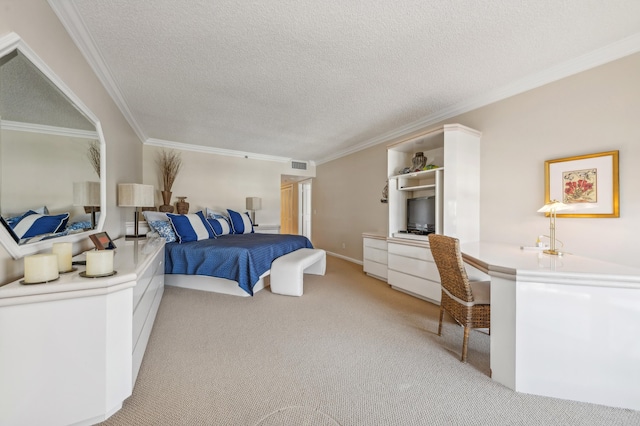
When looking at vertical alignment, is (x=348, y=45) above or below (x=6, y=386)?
above

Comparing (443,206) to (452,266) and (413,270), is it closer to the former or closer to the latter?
(413,270)

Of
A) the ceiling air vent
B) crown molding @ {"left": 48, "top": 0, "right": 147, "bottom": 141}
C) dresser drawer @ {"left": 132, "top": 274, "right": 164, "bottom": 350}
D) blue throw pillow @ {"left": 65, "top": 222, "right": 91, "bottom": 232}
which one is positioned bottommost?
dresser drawer @ {"left": 132, "top": 274, "right": 164, "bottom": 350}


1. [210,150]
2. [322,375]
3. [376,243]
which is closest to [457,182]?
[376,243]

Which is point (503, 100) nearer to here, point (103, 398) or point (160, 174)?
point (103, 398)

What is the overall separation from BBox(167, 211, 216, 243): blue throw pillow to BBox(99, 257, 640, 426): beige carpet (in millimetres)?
1125

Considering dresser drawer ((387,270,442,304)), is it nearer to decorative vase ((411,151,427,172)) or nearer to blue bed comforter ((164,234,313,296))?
decorative vase ((411,151,427,172))

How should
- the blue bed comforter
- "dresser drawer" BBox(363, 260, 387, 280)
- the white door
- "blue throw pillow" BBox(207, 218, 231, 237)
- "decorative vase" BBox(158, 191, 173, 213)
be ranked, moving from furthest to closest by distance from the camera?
the white door, "decorative vase" BBox(158, 191, 173, 213), "blue throw pillow" BBox(207, 218, 231, 237), "dresser drawer" BBox(363, 260, 387, 280), the blue bed comforter

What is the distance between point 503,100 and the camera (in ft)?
9.83

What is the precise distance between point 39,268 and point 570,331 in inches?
113

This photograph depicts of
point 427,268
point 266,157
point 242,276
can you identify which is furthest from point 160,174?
point 427,268

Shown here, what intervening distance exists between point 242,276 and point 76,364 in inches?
76.2

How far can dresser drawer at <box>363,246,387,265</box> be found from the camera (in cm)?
416

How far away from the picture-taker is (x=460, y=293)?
1995 mm

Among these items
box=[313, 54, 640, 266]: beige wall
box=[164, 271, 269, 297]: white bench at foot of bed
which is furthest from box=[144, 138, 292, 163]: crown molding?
box=[313, 54, 640, 266]: beige wall
